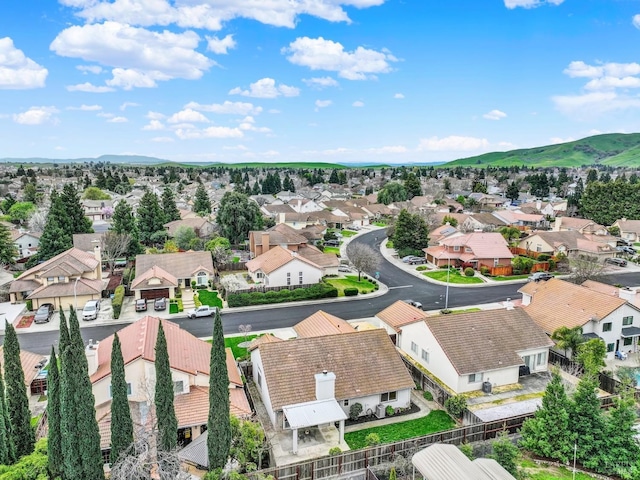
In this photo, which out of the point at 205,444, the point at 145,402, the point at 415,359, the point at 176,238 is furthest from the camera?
the point at 176,238

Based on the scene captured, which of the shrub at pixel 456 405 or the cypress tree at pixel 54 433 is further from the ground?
the cypress tree at pixel 54 433

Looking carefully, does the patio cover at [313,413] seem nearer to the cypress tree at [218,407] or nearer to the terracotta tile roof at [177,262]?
the cypress tree at [218,407]

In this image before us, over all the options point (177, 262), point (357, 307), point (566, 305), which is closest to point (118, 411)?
point (357, 307)

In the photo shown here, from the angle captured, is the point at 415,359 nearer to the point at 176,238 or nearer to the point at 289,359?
the point at 289,359

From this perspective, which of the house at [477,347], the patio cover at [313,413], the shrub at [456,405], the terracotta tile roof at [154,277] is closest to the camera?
the patio cover at [313,413]

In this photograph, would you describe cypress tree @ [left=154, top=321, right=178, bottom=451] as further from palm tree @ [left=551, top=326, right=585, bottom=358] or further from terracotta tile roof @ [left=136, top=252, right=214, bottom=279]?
terracotta tile roof @ [left=136, top=252, right=214, bottom=279]

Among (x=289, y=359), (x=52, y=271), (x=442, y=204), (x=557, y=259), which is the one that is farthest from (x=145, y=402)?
(x=442, y=204)

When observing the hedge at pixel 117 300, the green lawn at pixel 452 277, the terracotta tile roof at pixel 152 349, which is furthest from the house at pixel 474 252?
the terracotta tile roof at pixel 152 349
